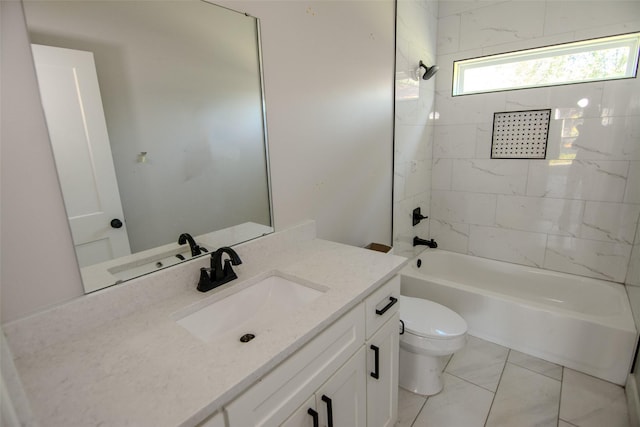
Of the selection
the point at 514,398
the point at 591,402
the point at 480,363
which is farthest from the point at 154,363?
the point at 591,402

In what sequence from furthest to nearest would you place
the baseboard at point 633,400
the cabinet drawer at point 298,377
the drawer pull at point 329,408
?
the baseboard at point 633,400 → the drawer pull at point 329,408 → the cabinet drawer at point 298,377

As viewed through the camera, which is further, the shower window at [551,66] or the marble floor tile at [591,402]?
the shower window at [551,66]

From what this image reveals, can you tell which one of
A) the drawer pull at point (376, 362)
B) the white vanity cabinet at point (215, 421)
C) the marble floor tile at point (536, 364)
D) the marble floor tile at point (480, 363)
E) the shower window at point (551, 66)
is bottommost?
the marble floor tile at point (536, 364)

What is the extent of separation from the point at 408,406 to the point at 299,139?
1.58 meters

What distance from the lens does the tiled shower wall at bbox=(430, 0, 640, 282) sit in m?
2.12

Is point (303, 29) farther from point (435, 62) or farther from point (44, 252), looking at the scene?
point (435, 62)

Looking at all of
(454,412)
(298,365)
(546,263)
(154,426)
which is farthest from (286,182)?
(546,263)

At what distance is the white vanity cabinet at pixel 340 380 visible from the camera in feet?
2.47

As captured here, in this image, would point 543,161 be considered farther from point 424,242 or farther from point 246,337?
point 246,337

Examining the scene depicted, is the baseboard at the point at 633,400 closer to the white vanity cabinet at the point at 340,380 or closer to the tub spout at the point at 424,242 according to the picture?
the white vanity cabinet at the point at 340,380

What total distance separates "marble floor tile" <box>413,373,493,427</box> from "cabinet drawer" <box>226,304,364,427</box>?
3.08 ft

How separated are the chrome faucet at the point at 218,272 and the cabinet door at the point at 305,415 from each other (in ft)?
1.61

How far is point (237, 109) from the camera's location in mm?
1271

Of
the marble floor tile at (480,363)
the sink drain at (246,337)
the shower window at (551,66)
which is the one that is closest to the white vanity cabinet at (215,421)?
the sink drain at (246,337)
